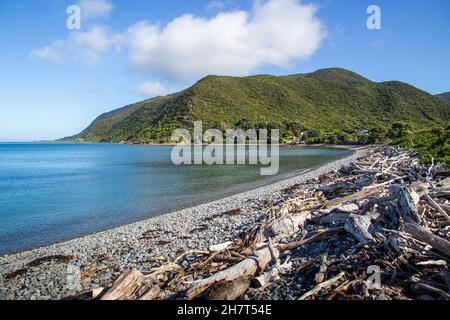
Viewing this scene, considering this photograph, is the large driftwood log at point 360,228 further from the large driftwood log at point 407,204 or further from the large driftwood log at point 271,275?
the large driftwood log at point 271,275

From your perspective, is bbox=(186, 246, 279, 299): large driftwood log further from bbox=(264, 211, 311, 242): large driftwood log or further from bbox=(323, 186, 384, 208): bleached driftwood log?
bbox=(323, 186, 384, 208): bleached driftwood log

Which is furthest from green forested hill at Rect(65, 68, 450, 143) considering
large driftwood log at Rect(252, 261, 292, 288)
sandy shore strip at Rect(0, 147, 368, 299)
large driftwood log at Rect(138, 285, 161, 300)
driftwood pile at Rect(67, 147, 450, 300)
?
large driftwood log at Rect(138, 285, 161, 300)

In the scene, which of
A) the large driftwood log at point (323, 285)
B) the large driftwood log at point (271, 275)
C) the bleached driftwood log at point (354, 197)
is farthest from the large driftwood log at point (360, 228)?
the bleached driftwood log at point (354, 197)

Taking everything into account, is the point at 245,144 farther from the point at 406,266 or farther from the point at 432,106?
the point at 406,266

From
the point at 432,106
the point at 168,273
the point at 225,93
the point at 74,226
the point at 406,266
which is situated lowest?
the point at 74,226

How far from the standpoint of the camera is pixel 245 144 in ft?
416

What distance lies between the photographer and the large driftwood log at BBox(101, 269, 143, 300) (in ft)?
19.6

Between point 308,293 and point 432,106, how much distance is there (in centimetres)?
18971

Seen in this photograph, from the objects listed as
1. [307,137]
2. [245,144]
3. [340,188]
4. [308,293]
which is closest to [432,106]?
[307,137]

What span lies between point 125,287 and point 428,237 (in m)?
6.34

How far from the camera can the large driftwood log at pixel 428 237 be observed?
5.47m

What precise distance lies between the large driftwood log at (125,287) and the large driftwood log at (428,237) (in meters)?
6.00

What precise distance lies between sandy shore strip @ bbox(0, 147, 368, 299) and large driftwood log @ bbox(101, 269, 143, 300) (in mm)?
1795

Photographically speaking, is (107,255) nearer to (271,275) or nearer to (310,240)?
(271,275)
